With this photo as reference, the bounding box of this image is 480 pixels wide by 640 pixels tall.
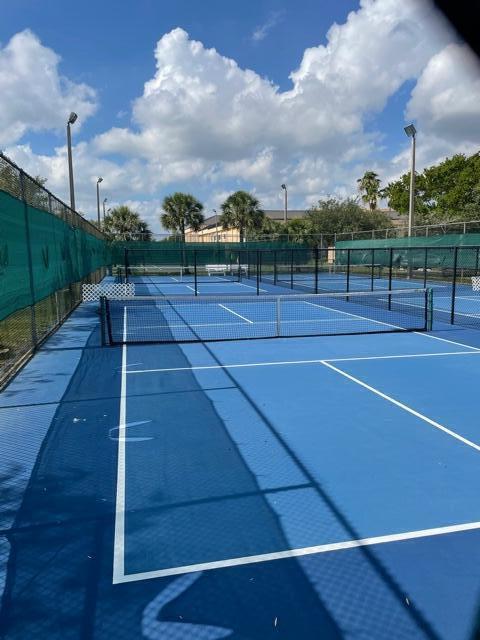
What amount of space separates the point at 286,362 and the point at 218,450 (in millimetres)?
4268

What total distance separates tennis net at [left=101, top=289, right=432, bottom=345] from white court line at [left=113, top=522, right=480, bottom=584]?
6.57 m

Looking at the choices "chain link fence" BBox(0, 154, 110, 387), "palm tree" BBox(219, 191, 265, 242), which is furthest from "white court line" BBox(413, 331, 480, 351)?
"palm tree" BBox(219, 191, 265, 242)

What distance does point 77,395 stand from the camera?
7246 millimetres

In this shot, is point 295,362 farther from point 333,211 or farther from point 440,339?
point 333,211

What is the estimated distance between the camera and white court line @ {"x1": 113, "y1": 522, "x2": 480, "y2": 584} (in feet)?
10.8

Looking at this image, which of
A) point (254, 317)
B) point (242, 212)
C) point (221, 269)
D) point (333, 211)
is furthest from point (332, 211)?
point (254, 317)

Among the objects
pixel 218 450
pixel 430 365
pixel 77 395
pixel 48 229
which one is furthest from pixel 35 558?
pixel 48 229

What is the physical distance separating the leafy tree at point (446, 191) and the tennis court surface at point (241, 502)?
3637cm

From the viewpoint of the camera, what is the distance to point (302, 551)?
11.6 ft

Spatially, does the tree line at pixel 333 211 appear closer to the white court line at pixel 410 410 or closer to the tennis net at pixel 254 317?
the tennis net at pixel 254 317

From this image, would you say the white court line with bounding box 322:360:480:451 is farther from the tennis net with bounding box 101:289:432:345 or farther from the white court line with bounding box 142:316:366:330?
the white court line with bounding box 142:316:366:330

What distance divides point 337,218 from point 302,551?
49.9 metres

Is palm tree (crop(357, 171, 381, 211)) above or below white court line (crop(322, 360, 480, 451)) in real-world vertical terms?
above

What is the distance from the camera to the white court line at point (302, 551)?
130 inches
